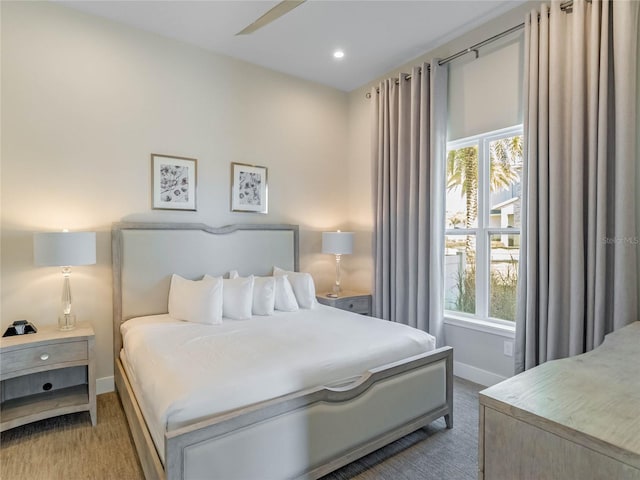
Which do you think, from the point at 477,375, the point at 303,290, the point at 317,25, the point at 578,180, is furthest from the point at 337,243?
the point at 578,180

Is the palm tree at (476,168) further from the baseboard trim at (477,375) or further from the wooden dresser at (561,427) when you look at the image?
the wooden dresser at (561,427)

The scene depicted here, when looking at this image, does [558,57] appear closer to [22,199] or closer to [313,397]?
[313,397]

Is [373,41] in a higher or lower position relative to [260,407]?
higher

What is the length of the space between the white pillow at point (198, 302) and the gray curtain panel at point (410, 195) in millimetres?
1869

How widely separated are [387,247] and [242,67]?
2470 millimetres

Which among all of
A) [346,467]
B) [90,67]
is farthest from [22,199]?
[346,467]

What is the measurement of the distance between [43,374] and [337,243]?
2841mm

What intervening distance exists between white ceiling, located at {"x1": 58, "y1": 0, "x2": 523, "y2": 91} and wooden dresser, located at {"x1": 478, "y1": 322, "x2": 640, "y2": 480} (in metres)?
2.87

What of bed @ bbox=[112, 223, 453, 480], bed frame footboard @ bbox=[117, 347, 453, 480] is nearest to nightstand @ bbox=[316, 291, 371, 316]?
bed @ bbox=[112, 223, 453, 480]

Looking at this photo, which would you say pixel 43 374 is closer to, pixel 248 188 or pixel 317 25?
pixel 248 188

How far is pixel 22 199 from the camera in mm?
2717

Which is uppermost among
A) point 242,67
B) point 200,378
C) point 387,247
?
point 242,67

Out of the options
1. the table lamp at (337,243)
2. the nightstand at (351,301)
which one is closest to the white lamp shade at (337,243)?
the table lamp at (337,243)

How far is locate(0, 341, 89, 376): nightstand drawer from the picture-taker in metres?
2.29
